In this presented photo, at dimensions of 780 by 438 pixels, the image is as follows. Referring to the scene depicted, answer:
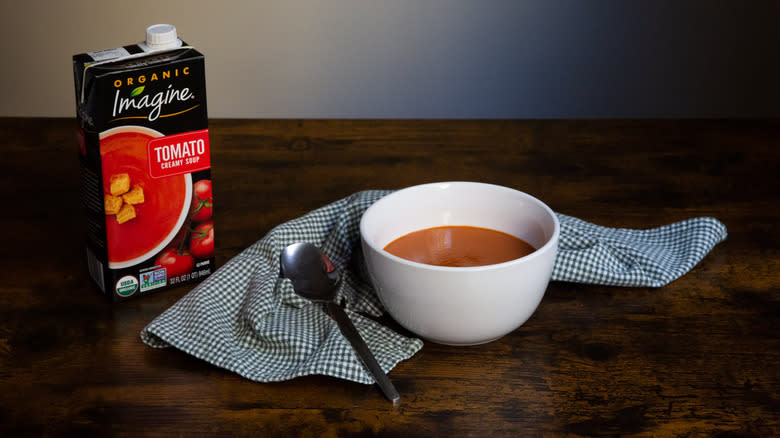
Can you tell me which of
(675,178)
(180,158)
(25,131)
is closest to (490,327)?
(180,158)

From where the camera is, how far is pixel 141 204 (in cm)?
83

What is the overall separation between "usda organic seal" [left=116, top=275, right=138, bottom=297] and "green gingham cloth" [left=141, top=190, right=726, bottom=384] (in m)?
0.06

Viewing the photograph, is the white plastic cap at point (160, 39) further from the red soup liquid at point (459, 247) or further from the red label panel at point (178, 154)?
the red soup liquid at point (459, 247)

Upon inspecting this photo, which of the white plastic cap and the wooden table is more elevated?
the white plastic cap

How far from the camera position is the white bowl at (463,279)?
730 mm

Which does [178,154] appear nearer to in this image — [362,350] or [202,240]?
[202,240]

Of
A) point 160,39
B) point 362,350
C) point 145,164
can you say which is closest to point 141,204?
point 145,164

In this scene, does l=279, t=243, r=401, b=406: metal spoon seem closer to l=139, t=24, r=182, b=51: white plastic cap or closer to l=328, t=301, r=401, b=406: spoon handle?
l=328, t=301, r=401, b=406: spoon handle

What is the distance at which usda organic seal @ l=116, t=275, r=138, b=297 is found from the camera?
2.80 feet

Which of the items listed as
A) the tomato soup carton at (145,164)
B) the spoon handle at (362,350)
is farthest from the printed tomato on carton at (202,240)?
the spoon handle at (362,350)

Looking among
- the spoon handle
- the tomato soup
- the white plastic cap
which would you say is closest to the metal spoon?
the spoon handle

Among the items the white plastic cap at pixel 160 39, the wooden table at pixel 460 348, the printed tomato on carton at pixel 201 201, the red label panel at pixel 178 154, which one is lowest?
the wooden table at pixel 460 348

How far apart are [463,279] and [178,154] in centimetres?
32

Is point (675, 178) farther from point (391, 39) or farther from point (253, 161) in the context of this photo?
point (391, 39)
